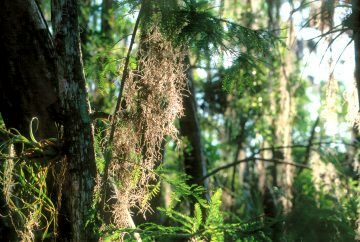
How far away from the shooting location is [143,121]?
11.4ft

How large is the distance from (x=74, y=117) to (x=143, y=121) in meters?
Answer: 0.49

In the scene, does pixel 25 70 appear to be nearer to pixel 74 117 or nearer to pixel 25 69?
pixel 25 69

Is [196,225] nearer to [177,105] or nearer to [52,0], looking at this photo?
[177,105]

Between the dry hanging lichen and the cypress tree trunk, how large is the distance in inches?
10.8

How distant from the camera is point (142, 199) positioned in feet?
11.7

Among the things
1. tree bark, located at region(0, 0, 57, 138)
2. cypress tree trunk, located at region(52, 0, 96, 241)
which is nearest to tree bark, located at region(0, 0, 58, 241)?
tree bark, located at region(0, 0, 57, 138)

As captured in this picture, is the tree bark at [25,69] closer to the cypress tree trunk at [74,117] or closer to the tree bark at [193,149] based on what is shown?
the cypress tree trunk at [74,117]

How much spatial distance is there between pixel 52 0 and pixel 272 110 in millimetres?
8535

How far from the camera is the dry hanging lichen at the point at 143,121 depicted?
11.3 feet

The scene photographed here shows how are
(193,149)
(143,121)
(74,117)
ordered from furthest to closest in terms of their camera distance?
1. (193,149)
2. (143,121)
3. (74,117)

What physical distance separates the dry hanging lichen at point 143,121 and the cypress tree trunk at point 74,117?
0.27 metres

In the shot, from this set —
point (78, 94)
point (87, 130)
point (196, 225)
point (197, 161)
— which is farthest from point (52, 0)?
point (197, 161)

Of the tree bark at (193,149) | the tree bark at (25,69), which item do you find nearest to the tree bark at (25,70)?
the tree bark at (25,69)

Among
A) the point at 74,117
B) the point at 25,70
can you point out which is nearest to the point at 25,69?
the point at 25,70
